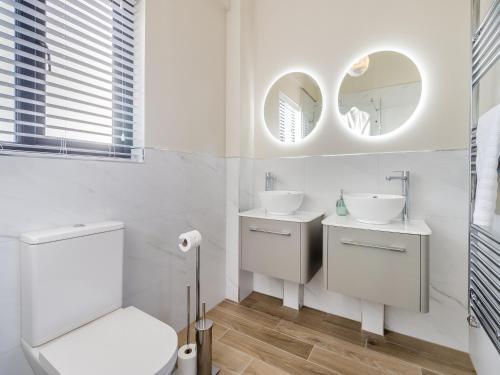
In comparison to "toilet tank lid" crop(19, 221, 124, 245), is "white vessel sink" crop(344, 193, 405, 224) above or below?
above

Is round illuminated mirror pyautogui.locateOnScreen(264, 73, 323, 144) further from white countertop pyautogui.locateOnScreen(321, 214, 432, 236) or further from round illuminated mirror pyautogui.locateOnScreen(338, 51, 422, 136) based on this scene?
white countertop pyautogui.locateOnScreen(321, 214, 432, 236)

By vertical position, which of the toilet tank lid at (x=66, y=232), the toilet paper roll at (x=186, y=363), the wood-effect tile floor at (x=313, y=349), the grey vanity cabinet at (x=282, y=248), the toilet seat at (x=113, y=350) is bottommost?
the wood-effect tile floor at (x=313, y=349)

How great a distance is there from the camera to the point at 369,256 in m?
1.37

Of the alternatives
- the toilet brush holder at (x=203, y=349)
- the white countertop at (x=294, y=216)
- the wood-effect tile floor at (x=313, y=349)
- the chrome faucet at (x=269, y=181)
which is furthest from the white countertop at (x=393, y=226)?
the toilet brush holder at (x=203, y=349)

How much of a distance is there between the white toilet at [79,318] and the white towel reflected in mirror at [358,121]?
1710 mm

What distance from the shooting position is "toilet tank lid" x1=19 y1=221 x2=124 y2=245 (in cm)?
90

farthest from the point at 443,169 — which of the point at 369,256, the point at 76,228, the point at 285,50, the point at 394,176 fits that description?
the point at 76,228

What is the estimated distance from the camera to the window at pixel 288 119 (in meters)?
2.04

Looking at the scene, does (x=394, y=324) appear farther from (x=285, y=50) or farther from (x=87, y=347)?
(x=285, y=50)

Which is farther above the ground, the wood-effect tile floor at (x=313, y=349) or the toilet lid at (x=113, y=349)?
the toilet lid at (x=113, y=349)

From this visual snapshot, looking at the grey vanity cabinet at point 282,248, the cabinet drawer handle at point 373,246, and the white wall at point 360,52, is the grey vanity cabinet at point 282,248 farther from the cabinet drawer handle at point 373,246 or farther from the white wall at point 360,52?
the white wall at point 360,52

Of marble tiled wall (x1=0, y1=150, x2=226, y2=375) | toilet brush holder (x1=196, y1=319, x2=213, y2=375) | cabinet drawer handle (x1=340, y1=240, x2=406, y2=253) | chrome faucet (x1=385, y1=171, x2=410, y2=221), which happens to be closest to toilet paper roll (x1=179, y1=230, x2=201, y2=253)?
marble tiled wall (x1=0, y1=150, x2=226, y2=375)

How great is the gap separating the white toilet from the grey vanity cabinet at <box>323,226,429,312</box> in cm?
98

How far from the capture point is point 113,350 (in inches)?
34.2
